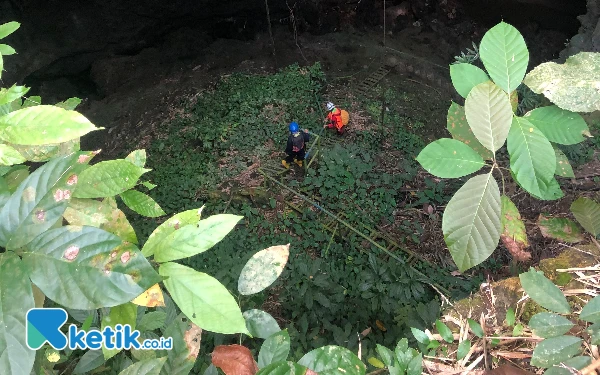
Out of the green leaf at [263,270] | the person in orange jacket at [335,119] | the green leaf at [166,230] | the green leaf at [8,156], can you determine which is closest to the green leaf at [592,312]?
the green leaf at [263,270]

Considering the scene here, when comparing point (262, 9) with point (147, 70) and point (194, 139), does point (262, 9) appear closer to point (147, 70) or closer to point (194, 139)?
point (147, 70)

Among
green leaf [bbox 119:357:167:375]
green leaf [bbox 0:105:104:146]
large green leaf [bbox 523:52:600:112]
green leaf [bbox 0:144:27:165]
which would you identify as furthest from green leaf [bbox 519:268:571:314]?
green leaf [bbox 0:144:27:165]

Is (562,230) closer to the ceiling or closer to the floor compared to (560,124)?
closer to the floor

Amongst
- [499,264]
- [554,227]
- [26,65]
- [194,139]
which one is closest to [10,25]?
[554,227]

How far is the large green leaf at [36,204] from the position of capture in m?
0.64

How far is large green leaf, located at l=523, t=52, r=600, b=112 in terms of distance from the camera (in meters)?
0.93

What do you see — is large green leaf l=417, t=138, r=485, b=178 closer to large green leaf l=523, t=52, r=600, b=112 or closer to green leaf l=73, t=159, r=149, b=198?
large green leaf l=523, t=52, r=600, b=112

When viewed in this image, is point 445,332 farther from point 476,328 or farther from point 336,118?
point 336,118

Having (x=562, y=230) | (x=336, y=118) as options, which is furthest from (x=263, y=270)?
(x=336, y=118)

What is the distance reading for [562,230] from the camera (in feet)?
4.07

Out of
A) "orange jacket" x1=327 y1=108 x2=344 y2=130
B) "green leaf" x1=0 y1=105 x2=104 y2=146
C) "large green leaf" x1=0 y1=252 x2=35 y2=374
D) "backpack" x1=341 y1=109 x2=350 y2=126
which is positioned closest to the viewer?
"large green leaf" x1=0 y1=252 x2=35 y2=374

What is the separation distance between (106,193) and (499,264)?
3630 mm

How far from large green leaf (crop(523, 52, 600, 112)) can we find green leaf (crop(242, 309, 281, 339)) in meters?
0.89

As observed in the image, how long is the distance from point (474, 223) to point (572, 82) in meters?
0.43
